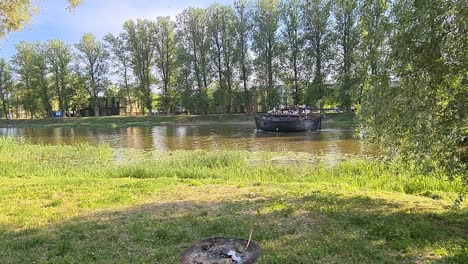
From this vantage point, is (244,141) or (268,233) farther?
(244,141)

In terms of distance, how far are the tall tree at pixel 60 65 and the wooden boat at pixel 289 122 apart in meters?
46.8

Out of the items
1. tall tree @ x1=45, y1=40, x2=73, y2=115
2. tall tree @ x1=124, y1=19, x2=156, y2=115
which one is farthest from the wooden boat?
tall tree @ x1=45, y1=40, x2=73, y2=115

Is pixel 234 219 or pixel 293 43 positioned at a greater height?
pixel 293 43

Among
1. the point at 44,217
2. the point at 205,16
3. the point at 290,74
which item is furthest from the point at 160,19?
the point at 44,217

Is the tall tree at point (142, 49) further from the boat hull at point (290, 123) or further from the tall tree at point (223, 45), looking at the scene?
the boat hull at point (290, 123)

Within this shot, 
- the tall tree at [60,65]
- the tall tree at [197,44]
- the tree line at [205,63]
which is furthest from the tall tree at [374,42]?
the tall tree at [60,65]

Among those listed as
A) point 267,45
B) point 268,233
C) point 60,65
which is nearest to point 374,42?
point 268,233

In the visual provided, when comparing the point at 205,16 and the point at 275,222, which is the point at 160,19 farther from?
the point at 275,222

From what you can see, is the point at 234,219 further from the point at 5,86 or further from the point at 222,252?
the point at 5,86

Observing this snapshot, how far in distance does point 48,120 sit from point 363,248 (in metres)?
68.2

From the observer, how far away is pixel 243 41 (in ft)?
188

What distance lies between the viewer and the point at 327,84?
5194 cm

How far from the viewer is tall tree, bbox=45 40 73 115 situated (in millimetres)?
68562

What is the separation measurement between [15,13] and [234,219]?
29.3ft
